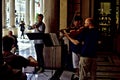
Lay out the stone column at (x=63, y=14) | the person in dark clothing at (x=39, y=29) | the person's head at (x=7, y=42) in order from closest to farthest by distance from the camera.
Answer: the person's head at (x=7, y=42) → the person in dark clothing at (x=39, y=29) → the stone column at (x=63, y=14)

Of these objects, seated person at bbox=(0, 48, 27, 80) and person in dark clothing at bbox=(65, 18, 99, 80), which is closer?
seated person at bbox=(0, 48, 27, 80)

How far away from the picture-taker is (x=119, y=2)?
13633 millimetres

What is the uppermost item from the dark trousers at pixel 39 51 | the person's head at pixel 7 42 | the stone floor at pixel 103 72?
the person's head at pixel 7 42

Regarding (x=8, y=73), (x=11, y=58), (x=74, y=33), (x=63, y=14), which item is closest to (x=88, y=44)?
(x=74, y=33)

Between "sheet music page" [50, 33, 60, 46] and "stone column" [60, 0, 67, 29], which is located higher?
"stone column" [60, 0, 67, 29]

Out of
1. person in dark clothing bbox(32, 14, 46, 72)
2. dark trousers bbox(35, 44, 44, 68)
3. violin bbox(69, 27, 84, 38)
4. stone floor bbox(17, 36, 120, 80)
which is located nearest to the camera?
violin bbox(69, 27, 84, 38)

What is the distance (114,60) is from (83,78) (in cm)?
562

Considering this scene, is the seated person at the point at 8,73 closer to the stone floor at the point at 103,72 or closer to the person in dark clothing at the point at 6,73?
the person in dark clothing at the point at 6,73

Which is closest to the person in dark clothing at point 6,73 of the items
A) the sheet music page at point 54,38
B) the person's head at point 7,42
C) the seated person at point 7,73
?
the seated person at point 7,73

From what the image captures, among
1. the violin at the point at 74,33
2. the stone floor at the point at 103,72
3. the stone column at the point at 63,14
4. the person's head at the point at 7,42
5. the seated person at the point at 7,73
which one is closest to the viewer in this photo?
the seated person at the point at 7,73

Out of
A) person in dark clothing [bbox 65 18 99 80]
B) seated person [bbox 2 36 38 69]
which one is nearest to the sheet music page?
person in dark clothing [bbox 65 18 99 80]

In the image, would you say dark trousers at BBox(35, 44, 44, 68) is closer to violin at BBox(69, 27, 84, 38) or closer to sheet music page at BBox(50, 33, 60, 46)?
sheet music page at BBox(50, 33, 60, 46)

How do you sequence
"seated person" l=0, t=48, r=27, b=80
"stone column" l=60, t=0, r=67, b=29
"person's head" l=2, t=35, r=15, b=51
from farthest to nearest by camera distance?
1. "stone column" l=60, t=0, r=67, b=29
2. "person's head" l=2, t=35, r=15, b=51
3. "seated person" l=0, t=48, r=27, b=80

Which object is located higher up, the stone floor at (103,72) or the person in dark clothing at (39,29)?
the person in dark clothing at (39,29)
